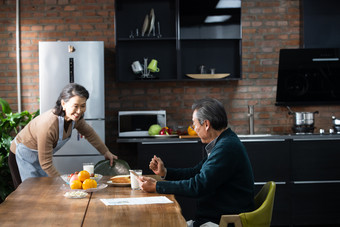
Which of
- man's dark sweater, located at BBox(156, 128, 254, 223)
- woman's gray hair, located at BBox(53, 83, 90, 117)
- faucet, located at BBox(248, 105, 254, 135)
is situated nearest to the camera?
man's dark sweater, located at BBox(156, 128, 254, 223)

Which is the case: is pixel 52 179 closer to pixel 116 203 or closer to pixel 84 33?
pixel 116 203

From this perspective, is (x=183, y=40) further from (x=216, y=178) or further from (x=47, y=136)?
(x=216, y=178)

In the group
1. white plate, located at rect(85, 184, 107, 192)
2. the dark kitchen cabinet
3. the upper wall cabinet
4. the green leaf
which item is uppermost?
the upper wall cabinet

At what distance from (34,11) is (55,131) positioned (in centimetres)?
256

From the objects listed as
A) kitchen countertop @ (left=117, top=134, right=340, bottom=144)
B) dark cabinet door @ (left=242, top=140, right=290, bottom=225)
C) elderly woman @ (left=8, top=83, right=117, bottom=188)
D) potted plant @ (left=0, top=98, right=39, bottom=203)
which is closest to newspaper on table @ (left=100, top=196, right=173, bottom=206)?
elderly woman @ (left=8, top=83, right=117, bottom=188)

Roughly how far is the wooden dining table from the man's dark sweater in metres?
0.12

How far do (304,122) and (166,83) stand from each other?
5.28ft

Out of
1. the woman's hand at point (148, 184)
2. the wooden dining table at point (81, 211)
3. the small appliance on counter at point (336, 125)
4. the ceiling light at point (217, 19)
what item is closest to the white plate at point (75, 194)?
the wooden dining table at point (81, 211)

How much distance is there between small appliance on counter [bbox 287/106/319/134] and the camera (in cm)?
514

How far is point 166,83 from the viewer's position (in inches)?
215

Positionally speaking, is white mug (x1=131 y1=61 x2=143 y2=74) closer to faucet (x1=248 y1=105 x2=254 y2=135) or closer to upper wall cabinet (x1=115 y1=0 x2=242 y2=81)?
upper wall cabinet (x1=115 y1=0 x2=242 y2=81)

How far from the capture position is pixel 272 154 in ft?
15.8

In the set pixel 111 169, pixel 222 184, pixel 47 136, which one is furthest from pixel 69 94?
pixel 222 184

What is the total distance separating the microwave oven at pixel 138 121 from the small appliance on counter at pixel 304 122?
146cm
